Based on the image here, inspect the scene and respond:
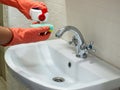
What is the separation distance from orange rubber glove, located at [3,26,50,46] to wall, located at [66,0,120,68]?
269 mm

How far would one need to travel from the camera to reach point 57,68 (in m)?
1.40

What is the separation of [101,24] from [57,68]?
40cm

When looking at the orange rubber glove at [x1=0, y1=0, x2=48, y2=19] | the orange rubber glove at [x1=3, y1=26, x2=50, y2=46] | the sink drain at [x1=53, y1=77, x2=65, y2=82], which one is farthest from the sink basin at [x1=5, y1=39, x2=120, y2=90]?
the orange rubber glove at [x1=0, y1=0, x2=48, y2=19]

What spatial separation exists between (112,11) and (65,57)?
39 centimetres

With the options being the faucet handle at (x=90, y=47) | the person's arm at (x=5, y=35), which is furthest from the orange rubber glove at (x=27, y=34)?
the faucet handle at (x=90, y=47)

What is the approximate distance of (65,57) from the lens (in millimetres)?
1314

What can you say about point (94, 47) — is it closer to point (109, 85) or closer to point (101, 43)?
point (101, 43)

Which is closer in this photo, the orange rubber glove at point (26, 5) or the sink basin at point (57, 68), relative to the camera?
the sink basin at point (57, 68)

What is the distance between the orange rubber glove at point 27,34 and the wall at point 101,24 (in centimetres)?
27

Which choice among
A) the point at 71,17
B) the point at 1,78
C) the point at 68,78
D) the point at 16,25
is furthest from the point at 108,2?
the point at 1,78

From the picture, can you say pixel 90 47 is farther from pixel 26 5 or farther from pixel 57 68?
pixel 26 5

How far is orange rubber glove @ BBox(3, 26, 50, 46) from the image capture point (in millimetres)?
1097

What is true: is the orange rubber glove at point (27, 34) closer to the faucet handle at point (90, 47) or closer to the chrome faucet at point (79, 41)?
the chrome faucet at point (79, 41)

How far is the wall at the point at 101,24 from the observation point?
1112 mm
